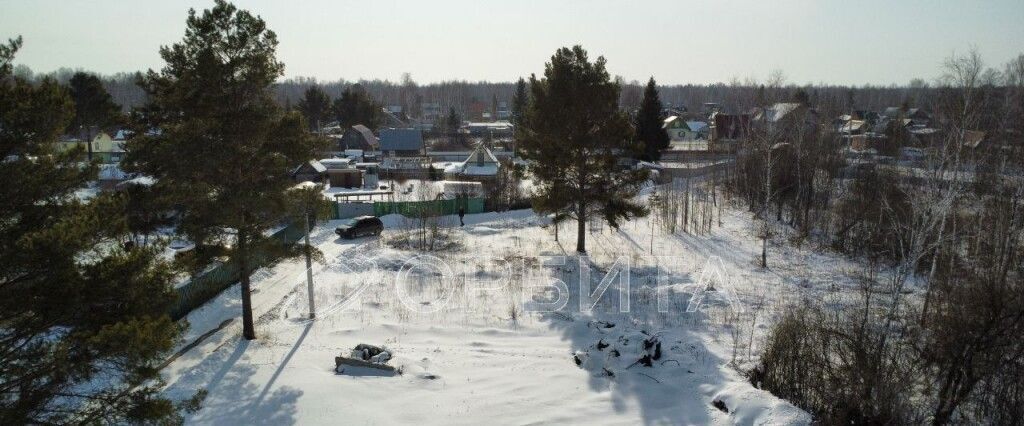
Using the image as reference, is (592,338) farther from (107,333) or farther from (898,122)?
(898,122)

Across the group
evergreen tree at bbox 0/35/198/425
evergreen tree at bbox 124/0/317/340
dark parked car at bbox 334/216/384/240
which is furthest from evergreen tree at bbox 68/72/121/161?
evergreen tree at bbox 0/35/198/425

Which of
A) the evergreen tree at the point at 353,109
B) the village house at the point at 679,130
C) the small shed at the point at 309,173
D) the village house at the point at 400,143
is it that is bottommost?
the small shed at the point at 309,173

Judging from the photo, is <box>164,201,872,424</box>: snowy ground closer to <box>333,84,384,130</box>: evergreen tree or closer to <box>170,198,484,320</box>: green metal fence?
<box>170,198,484,320</box>: green metal fence

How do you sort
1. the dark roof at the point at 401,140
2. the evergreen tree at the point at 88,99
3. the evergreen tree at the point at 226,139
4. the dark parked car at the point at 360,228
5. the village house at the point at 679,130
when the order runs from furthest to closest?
the village house at the point at 679,130
the dark roof at the point at 401,140
the evergreen tree at the point at 88,99
the dark parked car at the point at 360,228
the evergreen tree at the point at 226,139

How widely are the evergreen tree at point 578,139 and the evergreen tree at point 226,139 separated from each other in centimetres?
982

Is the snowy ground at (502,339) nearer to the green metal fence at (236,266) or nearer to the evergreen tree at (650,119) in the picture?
the green metal fence at (236,266)

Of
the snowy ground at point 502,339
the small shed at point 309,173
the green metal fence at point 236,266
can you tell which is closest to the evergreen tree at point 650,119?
the green metal fence at point 236,266

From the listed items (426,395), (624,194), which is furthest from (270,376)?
(624,194)

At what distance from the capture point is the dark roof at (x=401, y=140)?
57062mm

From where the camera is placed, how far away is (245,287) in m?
15.1

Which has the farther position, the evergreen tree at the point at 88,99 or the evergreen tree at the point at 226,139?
the evergreen tree at the point at 88,99

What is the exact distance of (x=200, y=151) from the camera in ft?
43.1

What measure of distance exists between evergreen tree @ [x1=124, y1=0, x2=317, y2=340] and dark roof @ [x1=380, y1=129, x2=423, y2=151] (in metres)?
42.4

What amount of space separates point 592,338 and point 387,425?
21.3ft
